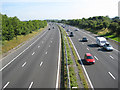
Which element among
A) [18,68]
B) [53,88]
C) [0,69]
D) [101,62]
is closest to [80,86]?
[53,88]

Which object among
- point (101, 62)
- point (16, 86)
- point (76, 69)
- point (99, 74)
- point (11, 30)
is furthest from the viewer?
point (11, 30)

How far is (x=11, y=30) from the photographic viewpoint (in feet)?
156

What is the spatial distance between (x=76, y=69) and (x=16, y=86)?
9028 millimetres

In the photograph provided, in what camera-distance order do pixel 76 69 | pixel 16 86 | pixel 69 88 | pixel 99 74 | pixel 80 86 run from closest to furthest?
pixel 69 88
pixel 80 86
pixel 16 86
pixel 99 74
pixel 76 69

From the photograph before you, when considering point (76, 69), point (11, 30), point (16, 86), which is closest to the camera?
point (16, 86)

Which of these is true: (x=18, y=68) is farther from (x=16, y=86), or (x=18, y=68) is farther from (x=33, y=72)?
(x=16, y=86)

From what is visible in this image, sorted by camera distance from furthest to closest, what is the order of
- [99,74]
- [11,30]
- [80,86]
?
1. [11,30]
2. [99,74]
3. [80,86]

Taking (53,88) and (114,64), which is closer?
(53,88)

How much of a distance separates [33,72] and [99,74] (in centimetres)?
1005

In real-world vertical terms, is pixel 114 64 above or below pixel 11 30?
below

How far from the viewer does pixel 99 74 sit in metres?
18.4

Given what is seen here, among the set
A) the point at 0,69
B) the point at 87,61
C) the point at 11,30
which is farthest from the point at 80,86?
the point at 11,30

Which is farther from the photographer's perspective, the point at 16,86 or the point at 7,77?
the point at 7,77

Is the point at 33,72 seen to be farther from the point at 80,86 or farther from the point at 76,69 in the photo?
the point at 80,86
